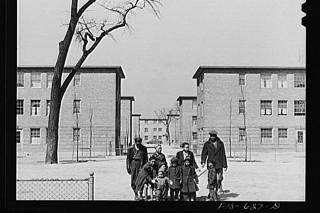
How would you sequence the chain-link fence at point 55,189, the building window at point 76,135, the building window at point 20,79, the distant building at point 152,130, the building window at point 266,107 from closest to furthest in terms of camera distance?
the chain-link fence at point 55,189 → the building window at point 20,79 → the distant building at point 152,130 → the building window at point 266,107 → the building window at point 76,135

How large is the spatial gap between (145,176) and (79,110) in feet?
2.57

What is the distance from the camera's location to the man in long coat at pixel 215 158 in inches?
147

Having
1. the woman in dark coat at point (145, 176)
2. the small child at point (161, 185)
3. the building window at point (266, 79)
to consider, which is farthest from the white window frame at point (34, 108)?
the building window at point (266, 79)

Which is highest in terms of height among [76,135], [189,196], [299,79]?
[299,79]

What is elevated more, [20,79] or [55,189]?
[20,79]

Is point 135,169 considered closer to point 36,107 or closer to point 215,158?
point 215,158

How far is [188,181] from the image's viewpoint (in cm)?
369

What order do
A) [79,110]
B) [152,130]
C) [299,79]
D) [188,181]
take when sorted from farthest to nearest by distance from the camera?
[79,110] < [152,130] < [188,181] < [299,79]

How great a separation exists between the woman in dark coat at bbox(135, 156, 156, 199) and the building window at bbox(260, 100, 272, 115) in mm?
958

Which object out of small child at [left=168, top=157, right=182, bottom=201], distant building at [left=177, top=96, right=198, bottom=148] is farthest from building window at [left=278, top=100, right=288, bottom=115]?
small child at [left=168, top=157, right=182, bottom=201]

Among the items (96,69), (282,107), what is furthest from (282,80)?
(96,69)

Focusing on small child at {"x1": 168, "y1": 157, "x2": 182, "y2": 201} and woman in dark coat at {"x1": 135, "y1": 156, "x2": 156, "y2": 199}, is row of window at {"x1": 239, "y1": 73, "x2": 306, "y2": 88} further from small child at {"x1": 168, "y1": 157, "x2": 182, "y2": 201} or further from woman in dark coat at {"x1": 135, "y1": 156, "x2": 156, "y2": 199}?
woman in dark coat at {"x1": 135, "y1": 156, "x2": 156, "y2": 199}

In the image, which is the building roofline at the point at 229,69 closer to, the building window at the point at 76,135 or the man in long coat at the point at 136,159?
the man in long coat at the point at 136,159
